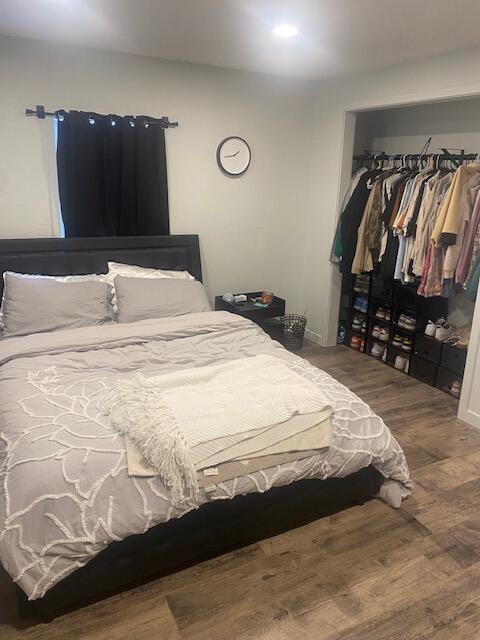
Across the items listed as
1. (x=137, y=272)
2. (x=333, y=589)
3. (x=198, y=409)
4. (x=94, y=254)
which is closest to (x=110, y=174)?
(x=94, y=254)

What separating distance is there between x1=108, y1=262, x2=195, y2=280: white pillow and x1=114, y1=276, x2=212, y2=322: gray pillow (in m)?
0.14

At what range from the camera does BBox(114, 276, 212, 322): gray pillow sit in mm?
3186

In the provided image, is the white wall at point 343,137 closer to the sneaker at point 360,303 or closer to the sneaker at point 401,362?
the sneaker at point 360,303

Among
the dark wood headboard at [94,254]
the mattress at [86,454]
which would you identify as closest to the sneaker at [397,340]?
the mattress at [86,454]

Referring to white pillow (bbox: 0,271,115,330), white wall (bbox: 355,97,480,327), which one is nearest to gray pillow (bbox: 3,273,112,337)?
white pillow (bbox: 0,271,115,330)

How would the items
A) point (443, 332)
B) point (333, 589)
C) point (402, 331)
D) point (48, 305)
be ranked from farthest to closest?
point (402, 331)
point (443, 332)
point (48, 305)
point (333, 589)

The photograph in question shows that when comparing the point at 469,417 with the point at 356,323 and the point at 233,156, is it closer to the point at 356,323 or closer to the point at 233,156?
the point at 356,323

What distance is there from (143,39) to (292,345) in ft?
8.93

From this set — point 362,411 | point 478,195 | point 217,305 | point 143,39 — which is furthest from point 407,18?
point 217,305

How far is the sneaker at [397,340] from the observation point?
13.1 feet

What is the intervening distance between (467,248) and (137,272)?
2355 millimetres

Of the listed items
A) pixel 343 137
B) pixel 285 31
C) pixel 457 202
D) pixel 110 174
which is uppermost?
pixel 285 31

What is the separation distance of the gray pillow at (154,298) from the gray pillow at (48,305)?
14cm

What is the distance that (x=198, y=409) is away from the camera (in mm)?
1988
